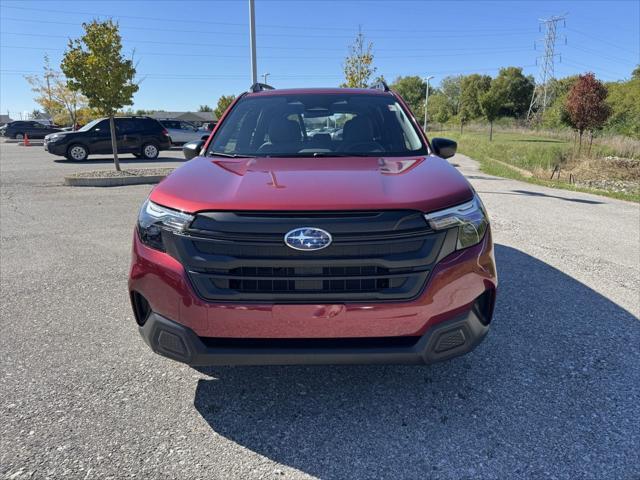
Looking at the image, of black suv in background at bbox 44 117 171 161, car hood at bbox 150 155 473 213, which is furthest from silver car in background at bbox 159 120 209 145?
car hood at bbox 150 155 473 213

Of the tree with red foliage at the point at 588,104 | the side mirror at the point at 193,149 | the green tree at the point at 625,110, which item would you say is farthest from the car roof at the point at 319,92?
the green tree at the point at 625,110

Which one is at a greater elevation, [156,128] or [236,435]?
[156,128]

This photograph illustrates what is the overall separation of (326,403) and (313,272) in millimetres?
935

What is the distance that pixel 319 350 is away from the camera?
2275 millimetres

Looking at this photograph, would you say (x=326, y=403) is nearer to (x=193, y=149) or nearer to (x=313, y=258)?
(x=313, y=258)

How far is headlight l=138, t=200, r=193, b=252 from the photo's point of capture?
92.0 inches

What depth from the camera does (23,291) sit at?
448 cm

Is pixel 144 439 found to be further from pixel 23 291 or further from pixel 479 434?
pixel 23 291

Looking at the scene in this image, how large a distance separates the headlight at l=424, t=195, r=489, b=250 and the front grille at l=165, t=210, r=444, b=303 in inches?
2.6

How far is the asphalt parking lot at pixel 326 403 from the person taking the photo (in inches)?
88.7

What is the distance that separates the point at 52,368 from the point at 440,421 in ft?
8.16

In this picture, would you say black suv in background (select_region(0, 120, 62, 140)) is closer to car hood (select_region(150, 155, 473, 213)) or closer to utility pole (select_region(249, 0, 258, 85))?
utility pole (select_region(249, 0, 258, 85))

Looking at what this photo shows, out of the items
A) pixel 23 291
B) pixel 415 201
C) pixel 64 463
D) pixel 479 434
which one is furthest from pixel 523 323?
pixel 23 291

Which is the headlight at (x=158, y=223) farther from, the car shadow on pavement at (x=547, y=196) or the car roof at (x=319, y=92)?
the car shadow on pavement at (x=547, y=196)
